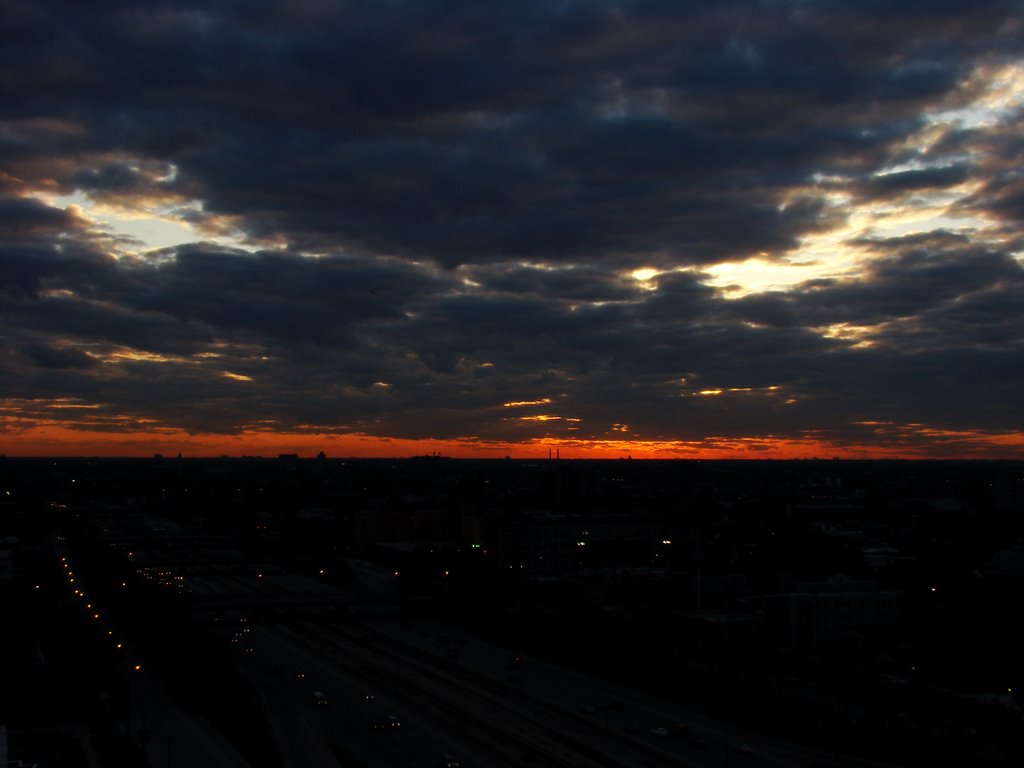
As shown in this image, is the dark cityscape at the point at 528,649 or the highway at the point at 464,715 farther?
the dark cityscape at the point at 528,649

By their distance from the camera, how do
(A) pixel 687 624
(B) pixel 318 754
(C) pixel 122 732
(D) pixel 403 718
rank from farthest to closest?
(A) pixel 687 624, (D) pixel 403 718, (C) pixel 122 732, (B) pixel 318 754

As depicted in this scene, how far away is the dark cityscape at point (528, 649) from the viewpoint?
2503cm

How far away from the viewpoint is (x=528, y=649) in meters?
38.4

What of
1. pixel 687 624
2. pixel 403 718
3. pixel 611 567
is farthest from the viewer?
pixel 611 567

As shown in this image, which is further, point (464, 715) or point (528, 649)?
point (528, 649)

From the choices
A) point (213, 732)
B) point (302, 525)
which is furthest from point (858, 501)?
point (213, 732)

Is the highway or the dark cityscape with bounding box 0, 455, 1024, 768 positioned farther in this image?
the dark cityscape with bounding box 0, 455, 1024, 768

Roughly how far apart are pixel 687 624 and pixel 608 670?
4592 mm

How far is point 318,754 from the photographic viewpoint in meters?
23.8

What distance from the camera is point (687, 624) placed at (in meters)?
37.1

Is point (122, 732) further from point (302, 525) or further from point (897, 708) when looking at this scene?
point (302, 525)

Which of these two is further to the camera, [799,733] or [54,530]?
[54,530]

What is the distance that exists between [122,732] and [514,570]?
3348cm

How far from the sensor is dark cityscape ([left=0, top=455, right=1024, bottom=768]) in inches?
985
